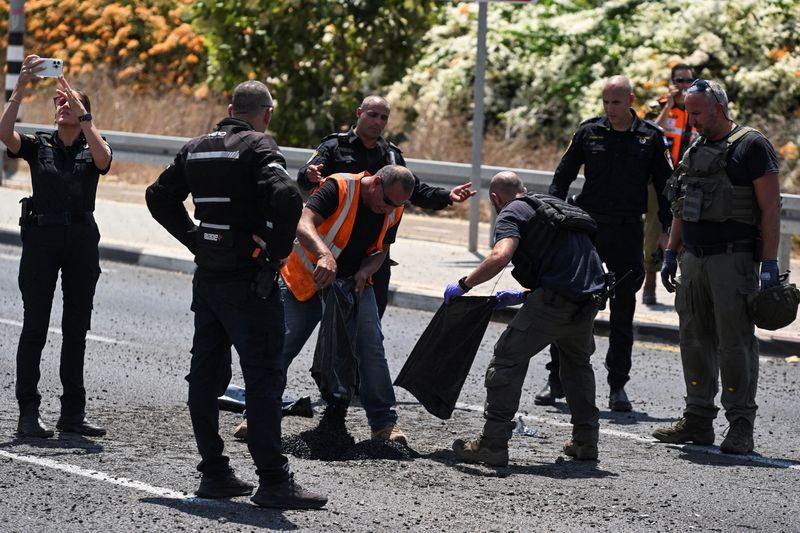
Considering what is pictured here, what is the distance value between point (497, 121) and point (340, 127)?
2110mm

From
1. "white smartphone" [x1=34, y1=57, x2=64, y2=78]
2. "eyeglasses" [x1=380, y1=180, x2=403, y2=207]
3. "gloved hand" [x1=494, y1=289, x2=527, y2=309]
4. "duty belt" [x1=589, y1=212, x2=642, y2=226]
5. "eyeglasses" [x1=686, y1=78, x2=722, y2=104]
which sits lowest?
"gloved hand" [x1=494, y1=289, x2=527, y2=309]

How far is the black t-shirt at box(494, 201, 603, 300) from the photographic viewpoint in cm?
738

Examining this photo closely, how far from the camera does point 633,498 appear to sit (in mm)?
6699

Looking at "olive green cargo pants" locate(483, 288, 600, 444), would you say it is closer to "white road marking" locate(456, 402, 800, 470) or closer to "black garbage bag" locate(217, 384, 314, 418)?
"white road marking" locate(456, 402, 800, 470)

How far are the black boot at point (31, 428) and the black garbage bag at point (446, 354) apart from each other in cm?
184

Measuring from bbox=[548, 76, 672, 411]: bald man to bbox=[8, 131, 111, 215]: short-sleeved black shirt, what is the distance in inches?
121

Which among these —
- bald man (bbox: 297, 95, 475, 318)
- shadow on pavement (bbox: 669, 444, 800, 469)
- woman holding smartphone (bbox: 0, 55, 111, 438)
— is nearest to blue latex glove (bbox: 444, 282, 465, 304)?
bald man (bbox: 297, 95, 475, 318)

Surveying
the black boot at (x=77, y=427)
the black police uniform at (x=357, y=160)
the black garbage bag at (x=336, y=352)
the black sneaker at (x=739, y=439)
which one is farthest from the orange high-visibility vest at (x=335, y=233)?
the black sneaker at (x=739, y=439)

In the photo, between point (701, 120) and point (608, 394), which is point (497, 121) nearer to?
point (608, 394)

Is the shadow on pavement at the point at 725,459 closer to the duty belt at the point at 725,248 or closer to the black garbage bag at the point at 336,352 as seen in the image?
→ the duty belt at the point at 725,248

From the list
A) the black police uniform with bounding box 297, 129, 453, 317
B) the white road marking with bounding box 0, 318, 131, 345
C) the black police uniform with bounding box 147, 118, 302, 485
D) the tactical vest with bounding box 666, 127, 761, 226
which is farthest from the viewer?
the white road marking with bounding box 0, 318, 131, 345

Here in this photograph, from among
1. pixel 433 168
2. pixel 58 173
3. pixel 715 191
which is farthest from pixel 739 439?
pixel 433 168

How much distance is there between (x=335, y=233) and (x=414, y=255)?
268 inches

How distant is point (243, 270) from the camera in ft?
20.6
